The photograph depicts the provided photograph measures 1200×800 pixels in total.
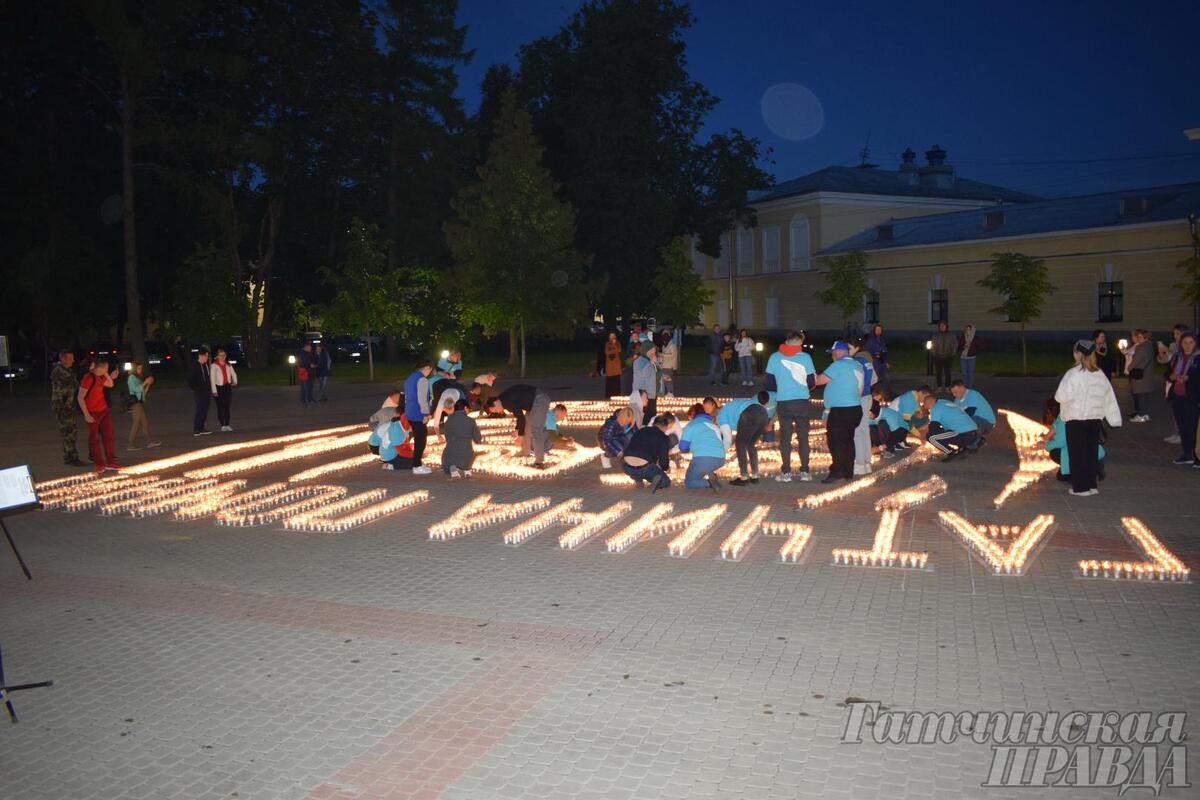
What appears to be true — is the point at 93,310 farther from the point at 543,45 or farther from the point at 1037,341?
the point at 1037,341

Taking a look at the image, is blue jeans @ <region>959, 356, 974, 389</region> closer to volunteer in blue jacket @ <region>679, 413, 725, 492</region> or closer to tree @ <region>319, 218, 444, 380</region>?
volunteer in blue jacket @ <region>679, 413, 725, 492</region>

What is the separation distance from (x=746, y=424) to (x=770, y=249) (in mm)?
55780

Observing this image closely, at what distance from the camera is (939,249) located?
5400 centimetres

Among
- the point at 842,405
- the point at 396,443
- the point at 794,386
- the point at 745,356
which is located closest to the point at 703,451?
the point at 794,386

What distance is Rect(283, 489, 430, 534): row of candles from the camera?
1137 centimetres

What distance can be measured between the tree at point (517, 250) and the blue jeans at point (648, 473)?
91.8 ft

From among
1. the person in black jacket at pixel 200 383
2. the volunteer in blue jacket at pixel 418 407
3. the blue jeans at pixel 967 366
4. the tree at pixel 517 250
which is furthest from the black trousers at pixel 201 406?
the tree at pixel 517 250

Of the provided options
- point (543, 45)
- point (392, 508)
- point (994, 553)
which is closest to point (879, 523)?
point (994, 553)

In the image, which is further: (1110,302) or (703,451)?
(1110,302)

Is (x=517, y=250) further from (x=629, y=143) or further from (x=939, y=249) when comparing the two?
(x=939, y=249)

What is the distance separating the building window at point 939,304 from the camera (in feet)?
177

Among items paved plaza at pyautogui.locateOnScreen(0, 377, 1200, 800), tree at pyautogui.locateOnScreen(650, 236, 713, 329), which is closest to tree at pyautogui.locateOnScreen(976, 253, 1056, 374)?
tree at pyautogui.locateOnScreen(650, 236, 713, 329)

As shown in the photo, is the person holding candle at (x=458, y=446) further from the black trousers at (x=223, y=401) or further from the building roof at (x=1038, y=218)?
the building roof at (x=1038, y=218)

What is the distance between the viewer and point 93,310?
159ft
